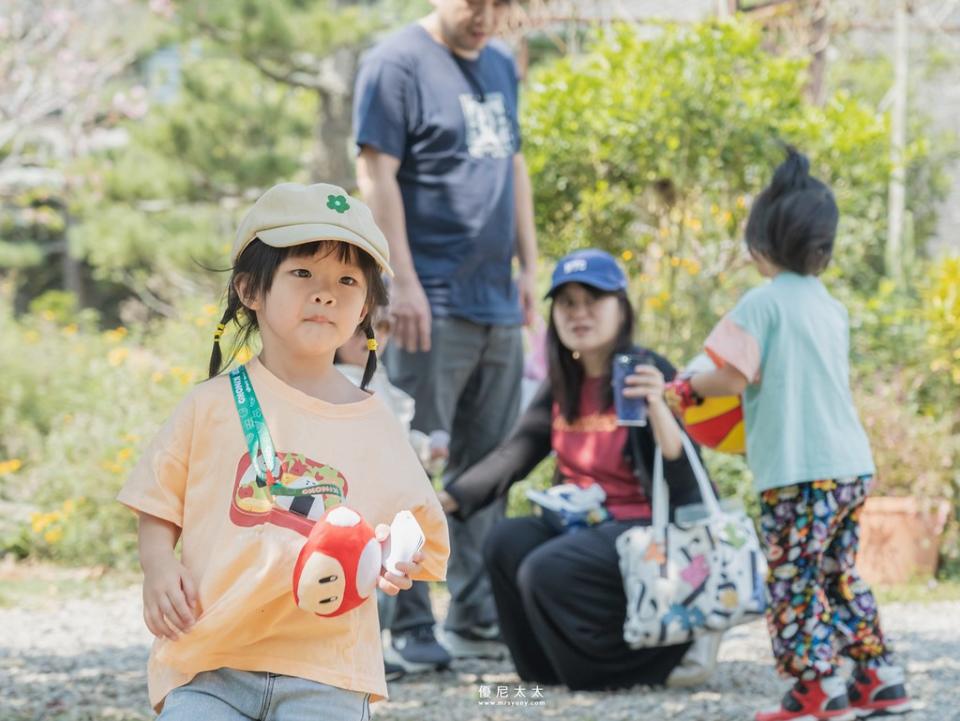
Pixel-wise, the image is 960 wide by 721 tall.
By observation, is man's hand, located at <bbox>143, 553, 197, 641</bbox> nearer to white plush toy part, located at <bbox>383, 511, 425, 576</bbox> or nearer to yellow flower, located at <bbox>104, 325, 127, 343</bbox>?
white plush toy part, located at <bbox>383, 511, 425, 576</bbox>

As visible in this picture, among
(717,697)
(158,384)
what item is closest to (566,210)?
(158,384)

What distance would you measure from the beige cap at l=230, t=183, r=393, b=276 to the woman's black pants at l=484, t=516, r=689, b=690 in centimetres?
185

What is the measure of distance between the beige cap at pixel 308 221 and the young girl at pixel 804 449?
1.57 meters

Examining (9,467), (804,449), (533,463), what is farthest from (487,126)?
(9,467)

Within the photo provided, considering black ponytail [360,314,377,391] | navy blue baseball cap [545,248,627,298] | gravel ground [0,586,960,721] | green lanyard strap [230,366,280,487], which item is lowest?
gravel ground [0,586,960,721]

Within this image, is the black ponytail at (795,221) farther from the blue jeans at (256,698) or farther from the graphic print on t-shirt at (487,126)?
the blue jeans at (256,698)

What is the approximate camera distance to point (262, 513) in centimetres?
209

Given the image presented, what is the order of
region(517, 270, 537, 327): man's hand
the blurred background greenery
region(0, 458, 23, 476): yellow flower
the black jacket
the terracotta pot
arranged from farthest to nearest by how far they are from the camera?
region(0, 458, 23, 476): yellow flower < the blurred background greenery < the terracotta pot < region(517, 270, 537, 327): man's hand < the black jacket

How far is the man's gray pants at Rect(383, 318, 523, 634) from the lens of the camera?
4.02 metres

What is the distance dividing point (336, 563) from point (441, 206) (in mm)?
2224

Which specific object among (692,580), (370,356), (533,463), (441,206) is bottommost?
(692,580)

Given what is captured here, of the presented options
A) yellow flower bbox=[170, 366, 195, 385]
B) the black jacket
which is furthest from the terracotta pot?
yellow flower bbox=[170, 366, 195, 385]

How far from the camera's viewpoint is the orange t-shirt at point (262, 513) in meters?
2.07

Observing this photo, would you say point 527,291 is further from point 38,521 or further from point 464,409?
point 38,521
